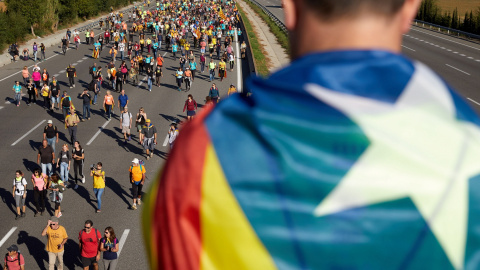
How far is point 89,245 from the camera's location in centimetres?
1363

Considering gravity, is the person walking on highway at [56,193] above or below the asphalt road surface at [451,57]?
above

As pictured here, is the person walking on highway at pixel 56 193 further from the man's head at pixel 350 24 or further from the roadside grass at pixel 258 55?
the roadside grass at pixel 258 55

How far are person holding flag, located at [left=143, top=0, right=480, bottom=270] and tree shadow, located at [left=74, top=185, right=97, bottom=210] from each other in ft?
56.9

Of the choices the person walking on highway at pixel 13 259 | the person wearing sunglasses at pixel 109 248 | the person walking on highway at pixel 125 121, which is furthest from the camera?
the person walking on highway at pixel 125 121

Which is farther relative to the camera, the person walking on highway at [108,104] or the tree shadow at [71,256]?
the person walking on highway at [108,104]

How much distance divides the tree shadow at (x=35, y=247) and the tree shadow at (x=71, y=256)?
51cm

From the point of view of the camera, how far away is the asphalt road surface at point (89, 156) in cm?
1568

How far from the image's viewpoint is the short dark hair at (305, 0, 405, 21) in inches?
50.0

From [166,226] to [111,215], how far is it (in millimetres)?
16674

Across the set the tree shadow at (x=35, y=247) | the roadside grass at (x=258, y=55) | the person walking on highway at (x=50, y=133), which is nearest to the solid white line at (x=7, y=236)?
the tree shadow at (x=35, y=247)

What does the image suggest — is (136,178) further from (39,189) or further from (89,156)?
(89,156)

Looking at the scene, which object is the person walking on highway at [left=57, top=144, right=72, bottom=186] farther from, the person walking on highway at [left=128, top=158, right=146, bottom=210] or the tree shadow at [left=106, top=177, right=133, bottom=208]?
the person walking on highway at [left=128, top=158, right=146, bottom=210]

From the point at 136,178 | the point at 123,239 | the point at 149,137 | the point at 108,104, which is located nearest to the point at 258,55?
the point at 108,104

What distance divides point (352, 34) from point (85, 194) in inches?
738
